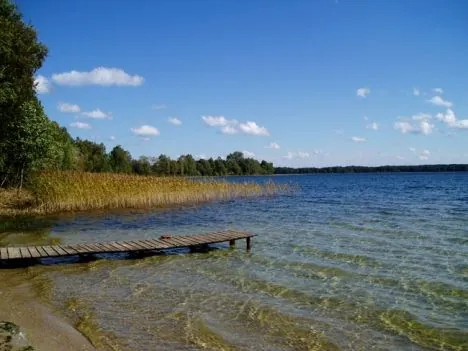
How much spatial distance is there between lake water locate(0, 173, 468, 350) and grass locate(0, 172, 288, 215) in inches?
284

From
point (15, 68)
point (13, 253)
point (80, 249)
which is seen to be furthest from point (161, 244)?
point (15, 68)

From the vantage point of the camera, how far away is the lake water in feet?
20.9

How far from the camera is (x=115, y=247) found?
12.6 m

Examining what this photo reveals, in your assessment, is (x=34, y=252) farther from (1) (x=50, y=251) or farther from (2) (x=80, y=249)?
(2) (x=80, y=249)

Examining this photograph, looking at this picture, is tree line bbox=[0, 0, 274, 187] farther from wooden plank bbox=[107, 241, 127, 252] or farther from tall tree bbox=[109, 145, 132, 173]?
tall tree bbox=[109, 145, 132, 173]

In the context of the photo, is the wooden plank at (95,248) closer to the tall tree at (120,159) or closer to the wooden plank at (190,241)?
the wooden plank at (190,241)

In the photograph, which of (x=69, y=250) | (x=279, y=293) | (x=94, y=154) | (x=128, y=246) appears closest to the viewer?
(x=279, y=293)

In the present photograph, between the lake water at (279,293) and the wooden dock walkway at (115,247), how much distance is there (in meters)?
0.34

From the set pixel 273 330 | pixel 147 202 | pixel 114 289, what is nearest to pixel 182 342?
pixel 273 330

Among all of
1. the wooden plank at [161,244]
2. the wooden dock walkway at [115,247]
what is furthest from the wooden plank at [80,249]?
the wooden plank at [161,244]

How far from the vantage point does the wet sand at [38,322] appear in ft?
18.7

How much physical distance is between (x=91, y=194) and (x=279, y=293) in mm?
18334

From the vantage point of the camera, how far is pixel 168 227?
19.1 metres

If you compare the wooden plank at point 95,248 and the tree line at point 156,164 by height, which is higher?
the tree line at point 156,164
